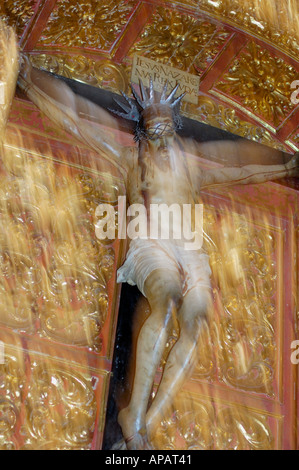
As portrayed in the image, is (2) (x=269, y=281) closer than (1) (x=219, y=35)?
Yes

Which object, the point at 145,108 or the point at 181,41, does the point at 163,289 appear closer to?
the point at 145,108

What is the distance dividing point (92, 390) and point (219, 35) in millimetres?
2273

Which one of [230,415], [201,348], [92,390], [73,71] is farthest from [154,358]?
[73,71]

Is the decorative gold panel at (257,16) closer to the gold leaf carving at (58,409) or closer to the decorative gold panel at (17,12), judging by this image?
the decorative gold panel at (17,12)

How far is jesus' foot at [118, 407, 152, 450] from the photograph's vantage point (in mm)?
2578

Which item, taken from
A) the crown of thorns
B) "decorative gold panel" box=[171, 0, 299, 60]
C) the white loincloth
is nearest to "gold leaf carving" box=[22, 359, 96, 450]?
the white loincloth

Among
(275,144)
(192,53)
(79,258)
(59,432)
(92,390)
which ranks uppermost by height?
(192,53)

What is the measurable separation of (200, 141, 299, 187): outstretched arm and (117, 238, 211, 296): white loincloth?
1.82ft

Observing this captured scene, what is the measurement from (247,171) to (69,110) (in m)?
1.01

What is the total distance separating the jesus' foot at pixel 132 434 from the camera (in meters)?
2.58

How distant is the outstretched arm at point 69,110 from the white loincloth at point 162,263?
1.82 ft

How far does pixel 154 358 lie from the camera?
9.07ft

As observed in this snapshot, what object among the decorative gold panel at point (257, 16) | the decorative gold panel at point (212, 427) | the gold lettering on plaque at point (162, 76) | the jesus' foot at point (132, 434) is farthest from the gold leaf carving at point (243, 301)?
the decorative gold panel at point (257, 16)

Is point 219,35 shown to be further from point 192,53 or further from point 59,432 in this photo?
point 59,432
